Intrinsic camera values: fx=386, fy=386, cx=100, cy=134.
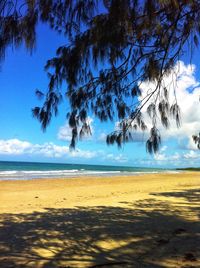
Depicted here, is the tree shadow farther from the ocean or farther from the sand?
the ocean

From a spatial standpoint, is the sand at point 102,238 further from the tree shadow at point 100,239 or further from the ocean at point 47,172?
the ocean at point 47,172

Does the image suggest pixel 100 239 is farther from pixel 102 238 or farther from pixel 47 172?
pixel 47 172

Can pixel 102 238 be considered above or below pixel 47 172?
below

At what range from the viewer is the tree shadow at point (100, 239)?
5.07 meters

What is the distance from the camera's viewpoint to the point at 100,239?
20.6 ft

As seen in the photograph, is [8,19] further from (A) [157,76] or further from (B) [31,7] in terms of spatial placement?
(A) [157,76]

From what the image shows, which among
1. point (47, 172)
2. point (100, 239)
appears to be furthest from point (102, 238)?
point (47, 172)

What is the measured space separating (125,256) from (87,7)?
3.26 metres

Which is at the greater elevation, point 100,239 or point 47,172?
point 47,172

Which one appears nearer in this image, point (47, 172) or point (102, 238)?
point (102, 238)

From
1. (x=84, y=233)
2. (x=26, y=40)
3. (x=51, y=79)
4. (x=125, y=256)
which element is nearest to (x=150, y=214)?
(x=84, y=233)

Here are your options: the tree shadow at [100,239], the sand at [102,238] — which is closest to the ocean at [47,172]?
the sand at [102,238]

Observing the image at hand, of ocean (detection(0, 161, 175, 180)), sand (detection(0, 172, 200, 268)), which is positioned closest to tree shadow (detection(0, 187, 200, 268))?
sand (detection(0, 172, 200, 268))

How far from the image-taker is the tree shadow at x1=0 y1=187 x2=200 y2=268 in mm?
5066
